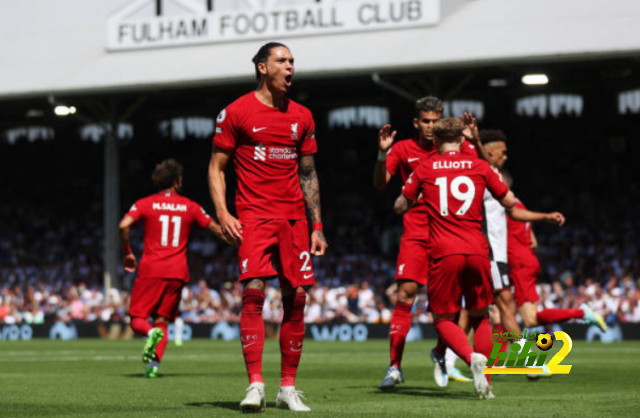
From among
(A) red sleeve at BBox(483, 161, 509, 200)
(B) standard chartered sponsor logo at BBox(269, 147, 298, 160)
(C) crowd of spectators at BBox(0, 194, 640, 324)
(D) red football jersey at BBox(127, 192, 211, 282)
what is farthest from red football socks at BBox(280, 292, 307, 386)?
(C) crowd of spectators at BBox(0, 194, 640, 324)

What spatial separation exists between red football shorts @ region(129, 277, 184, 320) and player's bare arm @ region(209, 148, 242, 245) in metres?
4.84

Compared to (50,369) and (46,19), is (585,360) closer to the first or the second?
(50,369)

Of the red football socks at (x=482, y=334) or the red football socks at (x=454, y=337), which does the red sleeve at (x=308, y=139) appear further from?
the red football socks at (x=482, y=334)

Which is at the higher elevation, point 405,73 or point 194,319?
point 405,73

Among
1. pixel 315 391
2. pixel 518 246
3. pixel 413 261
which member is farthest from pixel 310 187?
pixel 518 246

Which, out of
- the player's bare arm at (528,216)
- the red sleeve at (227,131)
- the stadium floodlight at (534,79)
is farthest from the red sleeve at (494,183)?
the stadium floodlight at (534,79)

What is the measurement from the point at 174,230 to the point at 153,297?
29.0 inches

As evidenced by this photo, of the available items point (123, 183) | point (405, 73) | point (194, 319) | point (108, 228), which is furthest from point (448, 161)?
point (123, 183)

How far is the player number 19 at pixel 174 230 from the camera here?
12.4m

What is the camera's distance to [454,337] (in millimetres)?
8469

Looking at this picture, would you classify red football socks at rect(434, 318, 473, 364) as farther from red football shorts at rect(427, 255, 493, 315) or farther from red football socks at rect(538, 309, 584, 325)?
red football socks at rect(538, 309, 584, 325)

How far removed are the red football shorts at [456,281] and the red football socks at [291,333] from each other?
1.22 meters

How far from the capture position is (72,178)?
45406mm

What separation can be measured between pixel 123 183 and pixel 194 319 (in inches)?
529
